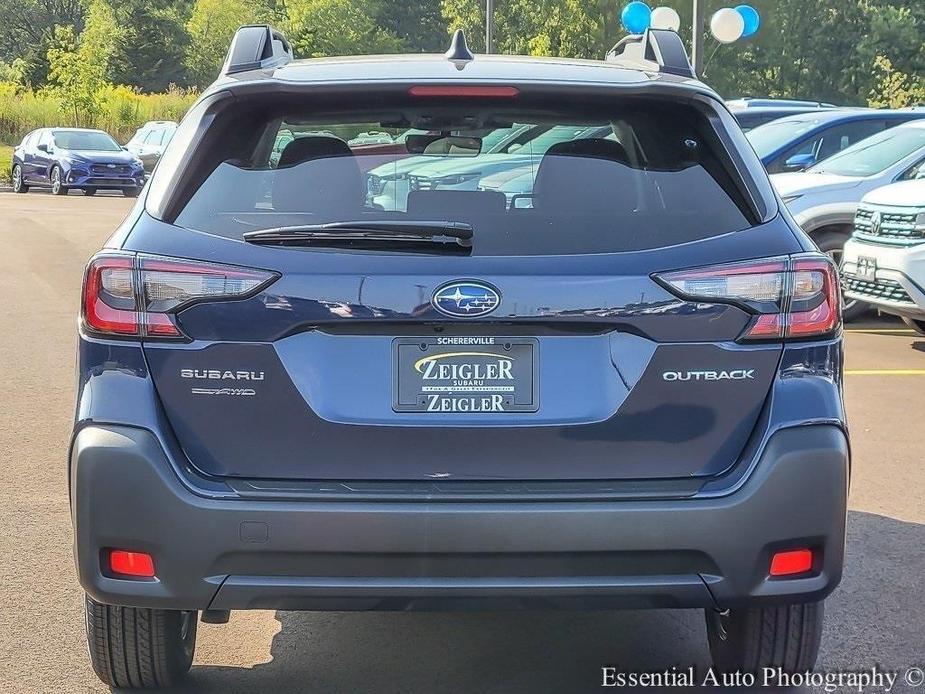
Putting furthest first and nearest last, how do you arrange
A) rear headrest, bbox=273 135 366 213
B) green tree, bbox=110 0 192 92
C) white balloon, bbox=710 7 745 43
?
green tree, bbox=110 0 192 92
white balloon, bbox=710 7 745 43
rear headrest, bbox=273 135 366 213

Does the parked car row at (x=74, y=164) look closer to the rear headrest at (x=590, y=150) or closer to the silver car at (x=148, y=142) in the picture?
the silver car at (x=148, y=142)

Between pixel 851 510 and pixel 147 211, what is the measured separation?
366cm

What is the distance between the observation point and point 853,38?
213 ft

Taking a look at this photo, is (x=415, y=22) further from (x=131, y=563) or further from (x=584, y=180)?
(x=131, y=563)

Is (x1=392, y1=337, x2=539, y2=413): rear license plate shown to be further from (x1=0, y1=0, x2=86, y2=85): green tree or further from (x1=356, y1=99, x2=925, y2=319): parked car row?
(x1=0, y1=0, x2=86, y2=85): green tree

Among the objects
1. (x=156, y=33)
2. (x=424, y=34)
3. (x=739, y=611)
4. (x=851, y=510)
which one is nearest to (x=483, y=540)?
(x=739, y=611)

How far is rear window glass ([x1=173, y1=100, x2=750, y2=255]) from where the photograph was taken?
3.25 meters

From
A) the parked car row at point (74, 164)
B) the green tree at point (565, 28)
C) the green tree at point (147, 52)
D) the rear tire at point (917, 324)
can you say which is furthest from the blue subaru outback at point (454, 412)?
the green tree at point (147, 52)

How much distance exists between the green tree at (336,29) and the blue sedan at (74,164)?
192 ft

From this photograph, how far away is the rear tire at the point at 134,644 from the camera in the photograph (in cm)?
359

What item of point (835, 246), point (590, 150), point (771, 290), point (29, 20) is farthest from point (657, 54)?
point (29, 20)

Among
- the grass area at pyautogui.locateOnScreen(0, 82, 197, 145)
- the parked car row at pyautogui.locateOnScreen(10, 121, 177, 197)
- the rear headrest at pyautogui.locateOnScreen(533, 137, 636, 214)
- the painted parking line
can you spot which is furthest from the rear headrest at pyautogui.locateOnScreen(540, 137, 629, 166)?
the grass area at pyautogui.locateOnScreen(0, 82, 197, 145)

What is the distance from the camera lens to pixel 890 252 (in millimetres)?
10094

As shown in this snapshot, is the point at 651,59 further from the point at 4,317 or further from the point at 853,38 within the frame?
the point at 853,38
